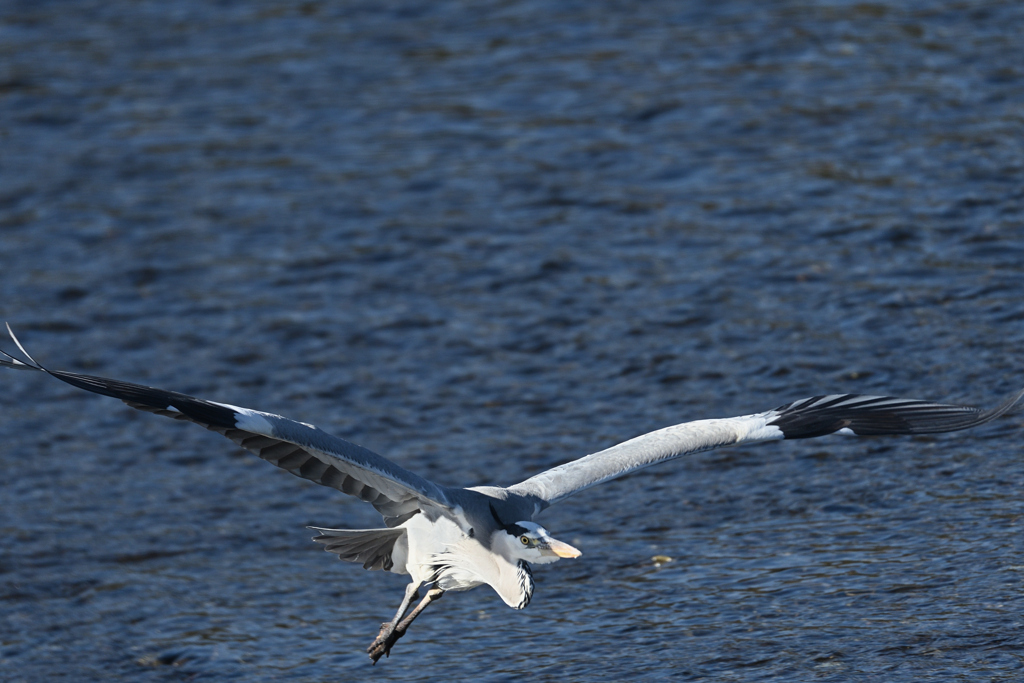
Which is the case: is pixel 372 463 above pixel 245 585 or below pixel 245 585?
above

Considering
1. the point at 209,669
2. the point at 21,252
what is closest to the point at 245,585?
the point at 209,669

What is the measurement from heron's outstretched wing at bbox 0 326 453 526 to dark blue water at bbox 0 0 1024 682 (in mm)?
1147

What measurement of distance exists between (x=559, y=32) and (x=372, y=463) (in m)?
11.2

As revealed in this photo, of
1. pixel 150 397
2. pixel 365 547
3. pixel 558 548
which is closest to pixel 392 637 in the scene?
pixel 365 547

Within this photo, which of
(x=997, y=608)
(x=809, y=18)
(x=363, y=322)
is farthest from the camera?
(x=809, y=18)

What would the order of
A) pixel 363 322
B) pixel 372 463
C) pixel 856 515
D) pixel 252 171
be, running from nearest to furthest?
pixel 372 463 < pixel 856 515 < pixel 363 322 < pixel 252 171

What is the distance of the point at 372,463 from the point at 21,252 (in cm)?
848

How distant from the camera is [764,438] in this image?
820 centimetres

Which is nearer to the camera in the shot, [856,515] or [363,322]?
[856,515]

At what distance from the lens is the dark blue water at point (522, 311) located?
867 cm

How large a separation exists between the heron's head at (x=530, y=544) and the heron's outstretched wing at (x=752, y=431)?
38cm

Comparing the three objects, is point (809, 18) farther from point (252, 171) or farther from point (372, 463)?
point (372, 463)

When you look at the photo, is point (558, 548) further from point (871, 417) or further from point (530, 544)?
point (871, 417)

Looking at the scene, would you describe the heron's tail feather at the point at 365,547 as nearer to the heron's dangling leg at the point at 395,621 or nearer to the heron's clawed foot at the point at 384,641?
the heron's dangling leg at the point at 395,621
